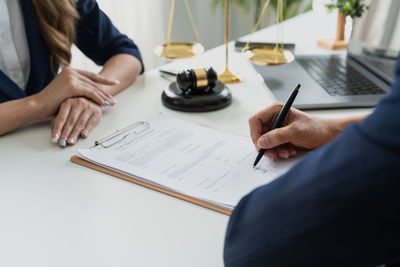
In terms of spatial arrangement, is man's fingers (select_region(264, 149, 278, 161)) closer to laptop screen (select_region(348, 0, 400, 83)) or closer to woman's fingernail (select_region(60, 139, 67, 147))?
woman's fingernail (select_region(60, 139, 67, 147))

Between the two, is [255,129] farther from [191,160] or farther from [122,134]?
[122,134]

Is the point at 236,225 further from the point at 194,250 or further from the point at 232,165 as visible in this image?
the point at 232,165

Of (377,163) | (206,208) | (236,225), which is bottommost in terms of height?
(206,208)

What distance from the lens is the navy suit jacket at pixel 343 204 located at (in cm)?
31

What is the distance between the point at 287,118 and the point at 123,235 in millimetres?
428

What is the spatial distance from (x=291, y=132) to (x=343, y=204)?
45cm

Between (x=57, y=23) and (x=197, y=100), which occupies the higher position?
(x=57, y=23)

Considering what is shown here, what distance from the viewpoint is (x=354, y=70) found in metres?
1.27

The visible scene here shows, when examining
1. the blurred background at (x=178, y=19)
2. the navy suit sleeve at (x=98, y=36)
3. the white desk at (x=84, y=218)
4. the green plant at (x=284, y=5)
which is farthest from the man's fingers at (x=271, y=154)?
the green plant at (x=284, y=5)

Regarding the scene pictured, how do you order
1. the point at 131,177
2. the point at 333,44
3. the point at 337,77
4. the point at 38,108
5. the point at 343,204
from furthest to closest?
the point at 333,44 < the point at 337,77 < the point at 38,108 < the point at 131,177 < the point at 343,204

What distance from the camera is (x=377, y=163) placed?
1.02 ft

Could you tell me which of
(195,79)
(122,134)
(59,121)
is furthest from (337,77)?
(59,121)

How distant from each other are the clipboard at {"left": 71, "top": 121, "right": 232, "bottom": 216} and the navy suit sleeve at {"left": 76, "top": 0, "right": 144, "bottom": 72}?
456 mm

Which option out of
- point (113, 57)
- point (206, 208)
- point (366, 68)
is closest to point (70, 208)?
point (206, 208)
